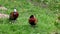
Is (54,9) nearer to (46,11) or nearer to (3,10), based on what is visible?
(46,11)

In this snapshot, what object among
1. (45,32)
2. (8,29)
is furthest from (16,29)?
(45,32)

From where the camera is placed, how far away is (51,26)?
1188 centimetres

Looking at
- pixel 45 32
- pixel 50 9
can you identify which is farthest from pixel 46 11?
pixel 45 32

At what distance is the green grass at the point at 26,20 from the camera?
1076 cm

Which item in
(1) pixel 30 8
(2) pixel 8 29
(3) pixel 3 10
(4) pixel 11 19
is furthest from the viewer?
(1) pixel 30 8

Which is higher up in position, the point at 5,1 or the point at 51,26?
the point at 5,1

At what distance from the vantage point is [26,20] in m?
12.0

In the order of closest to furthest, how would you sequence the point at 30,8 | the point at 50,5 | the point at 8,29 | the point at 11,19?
the point at 8,29, the point at 11,19, the point at 30,8, the point at 50,5

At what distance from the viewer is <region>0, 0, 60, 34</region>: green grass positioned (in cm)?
1076

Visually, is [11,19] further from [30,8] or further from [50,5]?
[50,5]

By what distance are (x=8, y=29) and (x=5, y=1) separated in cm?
450

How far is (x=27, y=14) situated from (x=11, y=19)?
Answer: 2044 millimetres

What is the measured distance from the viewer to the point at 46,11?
14438 millimetres

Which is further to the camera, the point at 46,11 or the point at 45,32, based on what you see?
the point at 46,11
